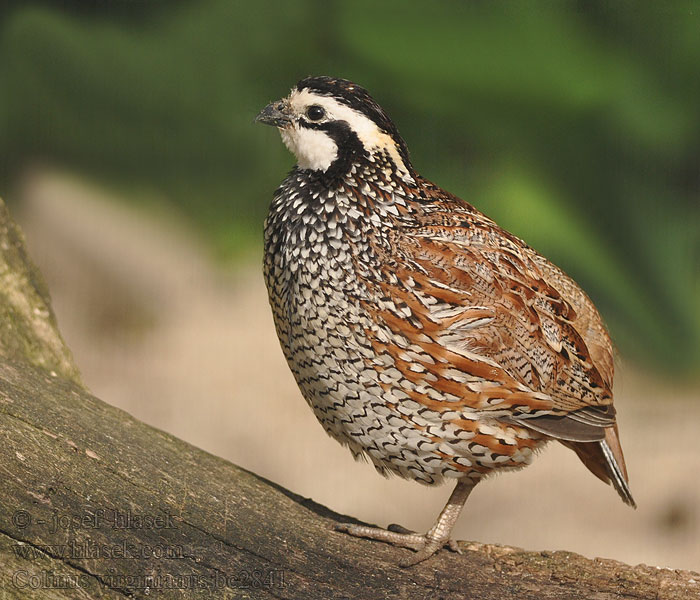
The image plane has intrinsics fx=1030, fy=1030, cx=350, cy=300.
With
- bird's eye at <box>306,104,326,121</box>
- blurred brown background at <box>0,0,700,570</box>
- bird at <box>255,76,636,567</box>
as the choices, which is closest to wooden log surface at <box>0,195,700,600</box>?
bird at <box>255,76,636,567</box>

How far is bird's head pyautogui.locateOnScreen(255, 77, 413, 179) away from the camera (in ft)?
10.6

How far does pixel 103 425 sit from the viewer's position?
132 inches

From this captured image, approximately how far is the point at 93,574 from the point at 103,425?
31.7 inches

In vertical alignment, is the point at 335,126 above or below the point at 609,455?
above

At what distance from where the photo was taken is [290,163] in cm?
624

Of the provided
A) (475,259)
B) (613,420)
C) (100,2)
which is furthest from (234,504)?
(100,2)

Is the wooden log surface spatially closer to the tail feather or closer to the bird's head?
the tail feather

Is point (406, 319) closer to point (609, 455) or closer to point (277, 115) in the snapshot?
point (277, 115)

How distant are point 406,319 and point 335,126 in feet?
2.18

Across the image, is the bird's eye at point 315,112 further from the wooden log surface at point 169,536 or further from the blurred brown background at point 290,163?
the blurred brown background at point 290,163

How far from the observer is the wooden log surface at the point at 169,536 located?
266 centimetres

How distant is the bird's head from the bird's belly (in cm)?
41

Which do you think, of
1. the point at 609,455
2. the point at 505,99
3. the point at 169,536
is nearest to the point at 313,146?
the point at 169,536

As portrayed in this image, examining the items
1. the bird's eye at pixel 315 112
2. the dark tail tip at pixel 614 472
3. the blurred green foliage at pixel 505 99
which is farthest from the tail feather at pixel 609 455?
the blurred green foliage at pixel 505 99
